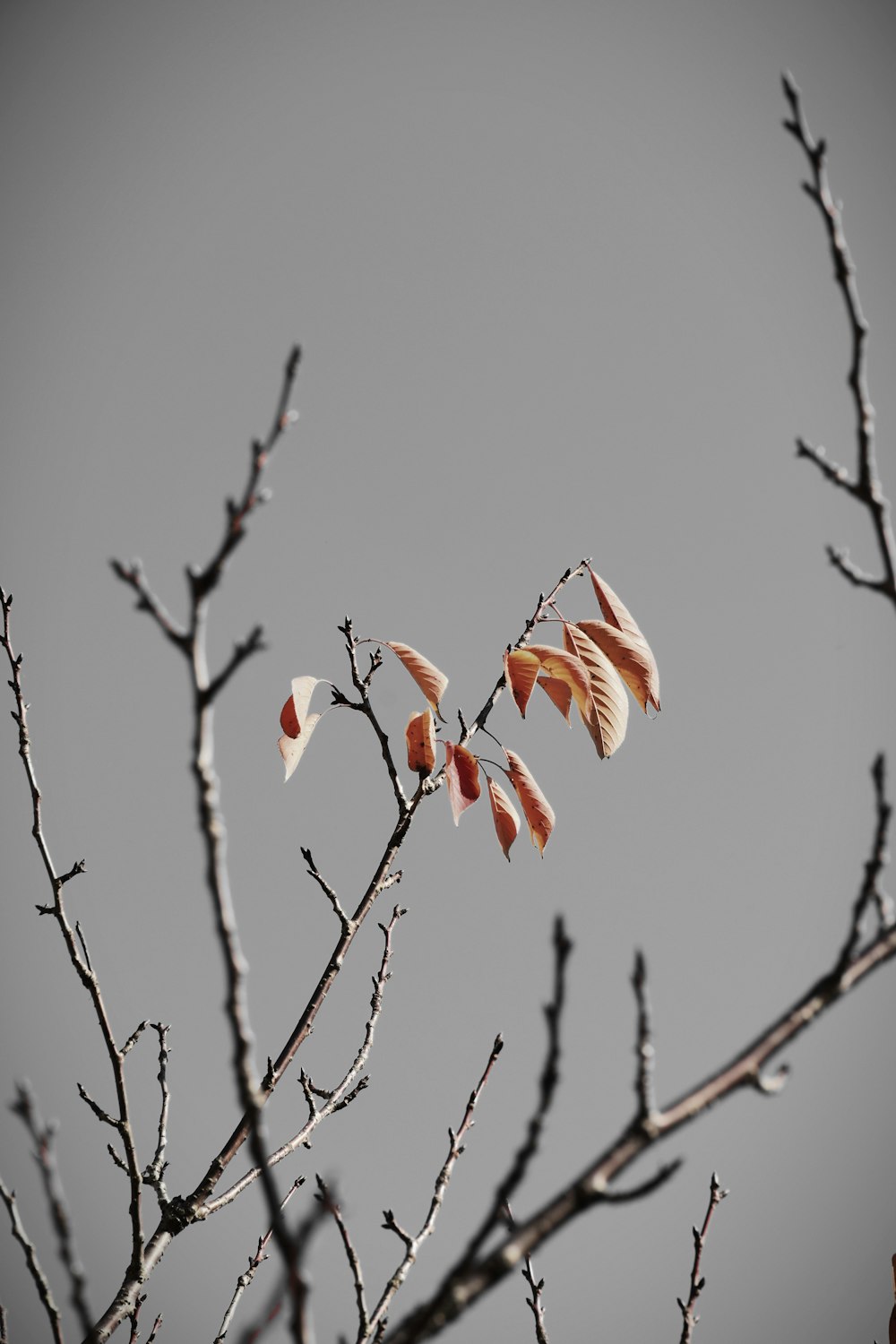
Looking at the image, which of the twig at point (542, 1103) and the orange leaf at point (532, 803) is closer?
the twig at point (542, 1103)

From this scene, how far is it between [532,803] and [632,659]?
0.47 meters

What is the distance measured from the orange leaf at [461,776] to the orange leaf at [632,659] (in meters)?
0.45

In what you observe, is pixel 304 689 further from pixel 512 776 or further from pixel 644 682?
pixel 644 682

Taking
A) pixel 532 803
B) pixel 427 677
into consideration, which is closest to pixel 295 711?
pixel 427 677

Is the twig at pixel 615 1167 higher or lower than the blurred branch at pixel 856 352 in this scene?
lower

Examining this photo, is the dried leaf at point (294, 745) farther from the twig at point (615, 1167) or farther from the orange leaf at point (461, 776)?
the twig at point (615, 1167)

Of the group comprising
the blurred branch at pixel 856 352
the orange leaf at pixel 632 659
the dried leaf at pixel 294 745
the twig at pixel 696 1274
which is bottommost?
the twig at pixel 696 1274

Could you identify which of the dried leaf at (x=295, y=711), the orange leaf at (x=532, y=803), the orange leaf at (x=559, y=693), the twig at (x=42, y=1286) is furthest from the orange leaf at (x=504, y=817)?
the twig at (x=42, y=1286)

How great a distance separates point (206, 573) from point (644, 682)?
62.8 inches

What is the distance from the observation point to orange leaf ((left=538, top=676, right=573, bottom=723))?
7.27 ft

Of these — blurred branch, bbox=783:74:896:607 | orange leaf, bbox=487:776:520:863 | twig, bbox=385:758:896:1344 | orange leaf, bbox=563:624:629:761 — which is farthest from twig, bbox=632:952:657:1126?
orange leaf, bbox=487:776:520:863

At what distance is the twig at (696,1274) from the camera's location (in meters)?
1.95

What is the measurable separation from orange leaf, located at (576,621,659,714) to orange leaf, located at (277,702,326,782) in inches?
32.1

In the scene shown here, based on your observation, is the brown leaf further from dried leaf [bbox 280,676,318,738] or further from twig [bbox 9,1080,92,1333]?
twig [bbox 9,1080,92,1333]
